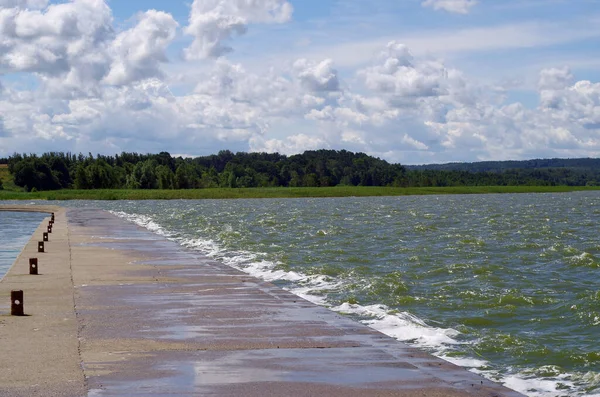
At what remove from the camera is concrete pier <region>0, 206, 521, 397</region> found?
9859 mm

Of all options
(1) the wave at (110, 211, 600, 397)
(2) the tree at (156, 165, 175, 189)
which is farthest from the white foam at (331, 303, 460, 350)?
(2) the tree at (156, 165, 175, 189)

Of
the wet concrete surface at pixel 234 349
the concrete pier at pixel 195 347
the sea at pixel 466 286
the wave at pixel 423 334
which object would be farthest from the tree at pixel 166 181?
the wet concrete surface at pixel 234 349

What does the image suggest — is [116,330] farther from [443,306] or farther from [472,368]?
[443,306]

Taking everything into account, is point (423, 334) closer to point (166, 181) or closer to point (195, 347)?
point (195, 347)

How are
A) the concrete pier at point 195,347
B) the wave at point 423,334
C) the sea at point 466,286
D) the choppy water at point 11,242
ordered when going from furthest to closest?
the choppy water at point 11,242 → the sea at point 466,286 → the wave at point 423,334 → the concrete pier at point 195,347

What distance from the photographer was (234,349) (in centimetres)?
1211

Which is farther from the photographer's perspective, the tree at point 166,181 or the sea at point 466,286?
the tree at point 166,181

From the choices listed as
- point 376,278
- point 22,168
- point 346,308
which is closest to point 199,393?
point 346,308

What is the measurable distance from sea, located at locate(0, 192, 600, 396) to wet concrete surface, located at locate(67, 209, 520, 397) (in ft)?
3.47

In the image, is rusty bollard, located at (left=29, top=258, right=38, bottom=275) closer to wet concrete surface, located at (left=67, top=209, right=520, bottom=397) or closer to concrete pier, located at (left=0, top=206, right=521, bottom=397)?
concrete pier, located at (left=0, top=206, right=521, bottom=397)

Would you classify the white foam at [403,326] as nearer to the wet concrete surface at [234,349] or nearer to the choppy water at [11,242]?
the wet concrete surface at [234,349]

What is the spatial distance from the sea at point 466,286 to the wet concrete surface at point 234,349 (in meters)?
1.06

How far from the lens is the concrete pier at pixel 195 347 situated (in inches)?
388

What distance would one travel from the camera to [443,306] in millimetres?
18000
